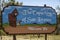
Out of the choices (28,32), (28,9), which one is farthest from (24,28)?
(28,9)

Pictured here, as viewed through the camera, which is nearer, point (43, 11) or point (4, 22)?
point (4, 22)

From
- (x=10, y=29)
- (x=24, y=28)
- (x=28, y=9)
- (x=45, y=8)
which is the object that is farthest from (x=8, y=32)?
(x=45, y=8)

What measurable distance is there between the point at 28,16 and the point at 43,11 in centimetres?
63

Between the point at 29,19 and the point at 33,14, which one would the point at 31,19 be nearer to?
the point at 29,19

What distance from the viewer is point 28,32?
7902mm

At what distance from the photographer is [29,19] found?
7918mm

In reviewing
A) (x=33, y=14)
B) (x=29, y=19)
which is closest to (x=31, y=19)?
(x=29, y=19)

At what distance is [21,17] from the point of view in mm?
7812

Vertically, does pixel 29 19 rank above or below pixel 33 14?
below

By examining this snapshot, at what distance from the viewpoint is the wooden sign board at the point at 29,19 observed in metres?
7.63

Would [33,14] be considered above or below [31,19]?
above

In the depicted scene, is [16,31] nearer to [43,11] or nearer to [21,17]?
[21,17]

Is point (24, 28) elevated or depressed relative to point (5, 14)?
depressed

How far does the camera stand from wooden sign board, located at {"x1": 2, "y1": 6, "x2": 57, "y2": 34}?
7.63 meters
